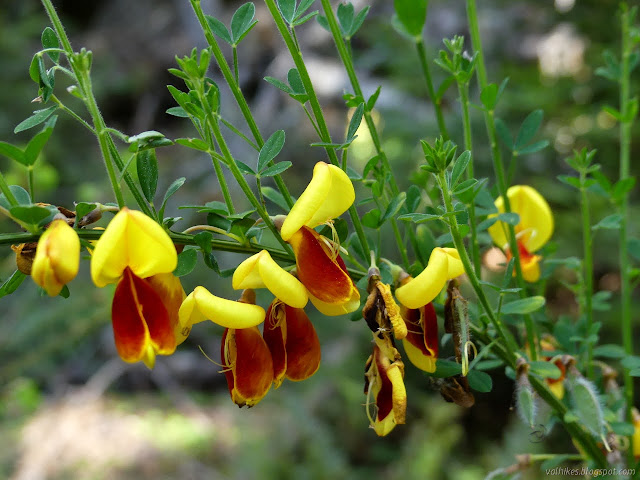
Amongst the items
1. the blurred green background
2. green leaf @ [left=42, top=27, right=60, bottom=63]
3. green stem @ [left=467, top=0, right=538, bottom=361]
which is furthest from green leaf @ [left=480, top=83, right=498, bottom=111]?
the blurred green background

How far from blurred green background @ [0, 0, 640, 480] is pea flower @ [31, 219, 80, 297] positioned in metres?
1.19

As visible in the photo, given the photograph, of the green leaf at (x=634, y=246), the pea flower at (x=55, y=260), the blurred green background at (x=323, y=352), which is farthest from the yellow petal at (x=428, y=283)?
the blurred green background at (x=323, y=352)

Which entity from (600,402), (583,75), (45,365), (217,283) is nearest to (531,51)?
(583,75)

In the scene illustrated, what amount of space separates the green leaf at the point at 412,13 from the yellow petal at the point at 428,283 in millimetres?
215

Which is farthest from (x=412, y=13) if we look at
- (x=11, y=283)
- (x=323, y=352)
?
(x=323, y=352)

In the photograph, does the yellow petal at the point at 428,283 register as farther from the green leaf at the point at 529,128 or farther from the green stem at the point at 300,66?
the green leaf at the point at 529,128

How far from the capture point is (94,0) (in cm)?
492

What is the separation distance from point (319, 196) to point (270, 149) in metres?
0.06

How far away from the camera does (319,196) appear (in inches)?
15.2

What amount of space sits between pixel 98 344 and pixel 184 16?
2537 millimetres

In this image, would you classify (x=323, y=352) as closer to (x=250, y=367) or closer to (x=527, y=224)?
(x=527, y=224)

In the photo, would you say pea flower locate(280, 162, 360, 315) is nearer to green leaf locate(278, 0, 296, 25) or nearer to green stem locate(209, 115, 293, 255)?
green stem locate(209, 115, 293, 255)

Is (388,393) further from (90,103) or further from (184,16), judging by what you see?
(184,16)

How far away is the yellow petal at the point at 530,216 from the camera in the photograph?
60 cm
